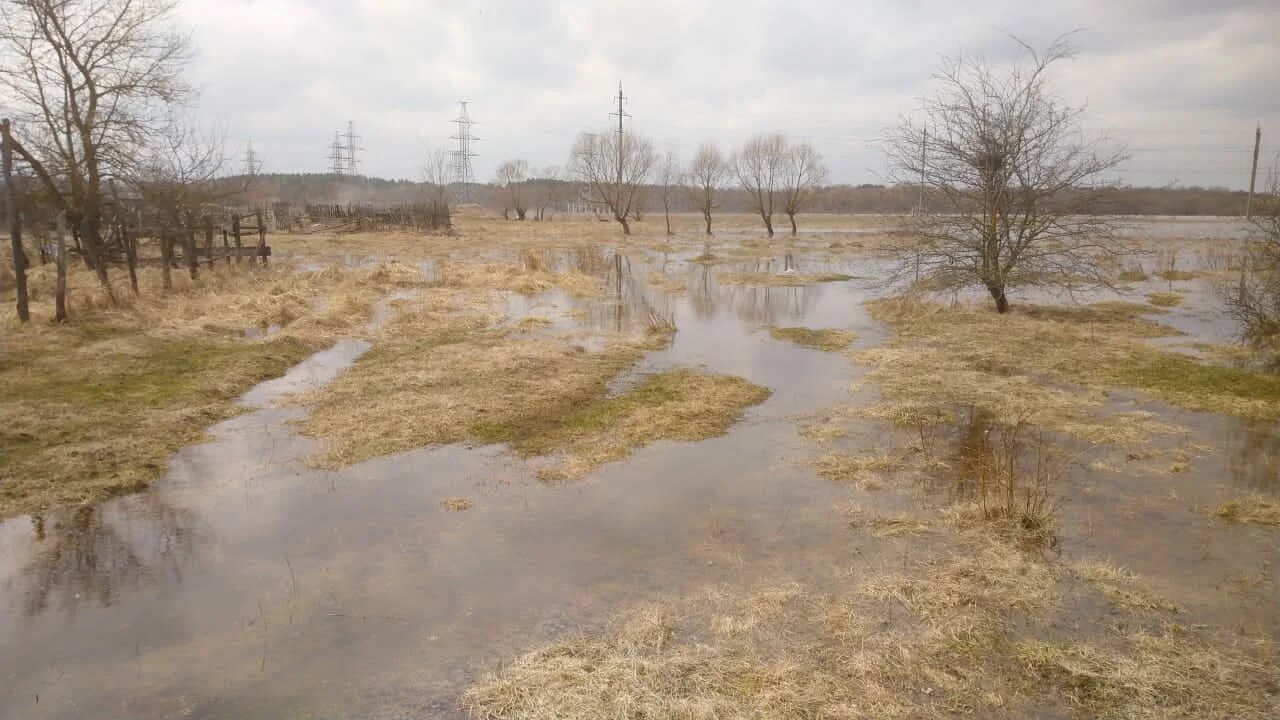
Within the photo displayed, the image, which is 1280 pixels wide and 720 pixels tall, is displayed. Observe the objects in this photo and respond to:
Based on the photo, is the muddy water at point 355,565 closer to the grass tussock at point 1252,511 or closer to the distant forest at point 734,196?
the grass tussock at point 1252,511

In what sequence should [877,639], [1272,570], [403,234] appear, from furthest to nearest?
1. [403,234]
2. [1272,570]
3. [877,639]

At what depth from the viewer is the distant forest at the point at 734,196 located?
63.3ft

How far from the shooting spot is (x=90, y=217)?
19031 millimetres

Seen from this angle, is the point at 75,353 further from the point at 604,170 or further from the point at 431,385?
the point at 604,170

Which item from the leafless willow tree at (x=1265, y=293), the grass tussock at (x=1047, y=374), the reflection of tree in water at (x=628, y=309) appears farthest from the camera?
the reflection of tree in water at (x=628, y=309)

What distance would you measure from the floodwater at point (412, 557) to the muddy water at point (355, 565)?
0.06 ft

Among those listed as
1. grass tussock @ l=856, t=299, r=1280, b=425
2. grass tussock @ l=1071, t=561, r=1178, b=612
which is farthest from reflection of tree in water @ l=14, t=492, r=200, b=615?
grass tussock @ l=856, t=299, r=1280, b=425

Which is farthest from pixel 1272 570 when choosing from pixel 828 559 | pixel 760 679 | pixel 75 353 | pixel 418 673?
pixel 75 353

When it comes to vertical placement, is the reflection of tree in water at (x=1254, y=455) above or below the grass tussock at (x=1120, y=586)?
above

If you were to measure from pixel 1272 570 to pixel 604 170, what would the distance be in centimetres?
5326

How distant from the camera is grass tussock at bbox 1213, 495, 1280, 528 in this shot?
20.7 ft

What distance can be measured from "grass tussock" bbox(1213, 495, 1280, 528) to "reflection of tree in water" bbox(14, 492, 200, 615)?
28.3ft

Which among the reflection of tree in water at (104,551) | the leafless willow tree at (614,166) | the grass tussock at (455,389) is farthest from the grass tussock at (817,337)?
the leafless willow tree at (614,166)

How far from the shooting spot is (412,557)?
19.3 feet
